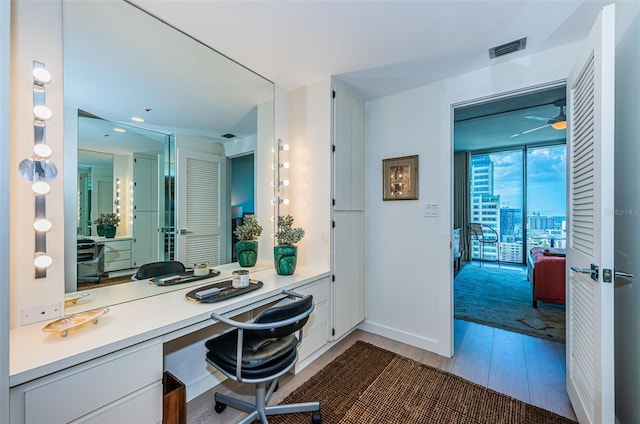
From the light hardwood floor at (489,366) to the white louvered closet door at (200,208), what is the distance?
3.19ft

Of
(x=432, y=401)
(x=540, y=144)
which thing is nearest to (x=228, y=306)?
(x=432, y=401)

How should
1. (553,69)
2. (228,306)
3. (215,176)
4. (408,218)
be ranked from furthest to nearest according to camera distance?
(408,218)
(215,176)
(553,69)
(228,306)

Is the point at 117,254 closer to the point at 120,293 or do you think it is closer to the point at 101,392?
the point at 120,293

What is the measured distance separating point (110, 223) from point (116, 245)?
13 centimetres

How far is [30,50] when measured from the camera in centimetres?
117

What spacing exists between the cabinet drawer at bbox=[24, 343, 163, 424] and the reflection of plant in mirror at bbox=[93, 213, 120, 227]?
763 millimetres

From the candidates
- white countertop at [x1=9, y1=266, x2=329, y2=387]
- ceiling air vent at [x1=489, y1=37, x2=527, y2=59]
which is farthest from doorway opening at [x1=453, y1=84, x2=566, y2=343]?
white countertop at [x1=9, y1=266, x2=329, y2=387]

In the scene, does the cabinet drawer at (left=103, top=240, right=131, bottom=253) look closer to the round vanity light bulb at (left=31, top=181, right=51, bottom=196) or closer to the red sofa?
the round vanity light bulb at (left=31, top=181, right=51, bottom=196)

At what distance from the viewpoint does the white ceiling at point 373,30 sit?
1.49m

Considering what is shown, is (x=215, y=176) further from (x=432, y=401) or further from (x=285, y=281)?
(x=432, y=401)

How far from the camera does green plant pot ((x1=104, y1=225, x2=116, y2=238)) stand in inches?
57.3

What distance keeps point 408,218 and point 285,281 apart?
52.7 inches

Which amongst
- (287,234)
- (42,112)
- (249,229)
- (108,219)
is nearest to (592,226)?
(287,234)

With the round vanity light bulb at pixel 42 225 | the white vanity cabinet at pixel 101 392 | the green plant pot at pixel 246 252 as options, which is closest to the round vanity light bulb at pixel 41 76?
the round vanity light bulb at pixel 42 225
